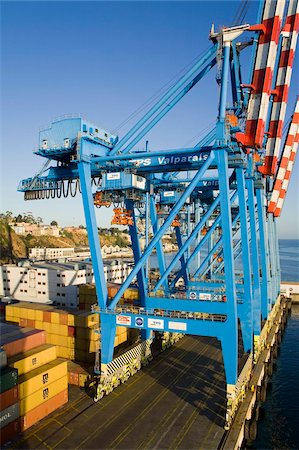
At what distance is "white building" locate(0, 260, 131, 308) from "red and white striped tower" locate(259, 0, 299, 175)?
1007 inches

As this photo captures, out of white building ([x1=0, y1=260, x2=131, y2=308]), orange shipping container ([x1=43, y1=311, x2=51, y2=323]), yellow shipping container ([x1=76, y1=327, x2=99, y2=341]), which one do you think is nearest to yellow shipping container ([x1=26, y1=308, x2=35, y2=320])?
orange shipping container ([x1=43, y1=311, x2=51, y2=323])

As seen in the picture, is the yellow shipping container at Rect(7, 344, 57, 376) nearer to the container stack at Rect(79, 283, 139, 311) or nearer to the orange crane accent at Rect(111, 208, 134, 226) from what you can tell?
the orange crane accent at Rect(111, 208, 134, 226)

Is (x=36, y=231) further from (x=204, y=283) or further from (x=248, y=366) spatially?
(x=248, y=366)

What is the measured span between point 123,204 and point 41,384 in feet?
42.7

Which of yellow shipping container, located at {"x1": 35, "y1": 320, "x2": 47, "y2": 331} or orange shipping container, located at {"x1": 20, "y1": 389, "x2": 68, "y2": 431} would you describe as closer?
orange shipping container, located at {"x1": 20, "y1": 389, "x2": 68, "y2": 431}

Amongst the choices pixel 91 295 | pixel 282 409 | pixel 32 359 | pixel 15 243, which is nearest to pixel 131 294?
pixel 91 295

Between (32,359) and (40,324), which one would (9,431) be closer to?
(32,359)

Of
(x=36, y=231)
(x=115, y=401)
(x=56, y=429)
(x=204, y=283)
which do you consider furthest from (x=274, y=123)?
(x=36, y=231)

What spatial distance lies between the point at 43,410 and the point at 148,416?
18.1 ft

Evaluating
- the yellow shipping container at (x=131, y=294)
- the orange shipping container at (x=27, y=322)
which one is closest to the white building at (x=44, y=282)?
the yellow shipping container at (x=131, y=294)

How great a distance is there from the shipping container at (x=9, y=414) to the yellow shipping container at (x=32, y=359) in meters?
1.83

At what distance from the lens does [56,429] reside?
59.1 feet

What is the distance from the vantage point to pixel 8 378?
16.8 meters

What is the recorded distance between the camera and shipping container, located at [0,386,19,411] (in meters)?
16.6
